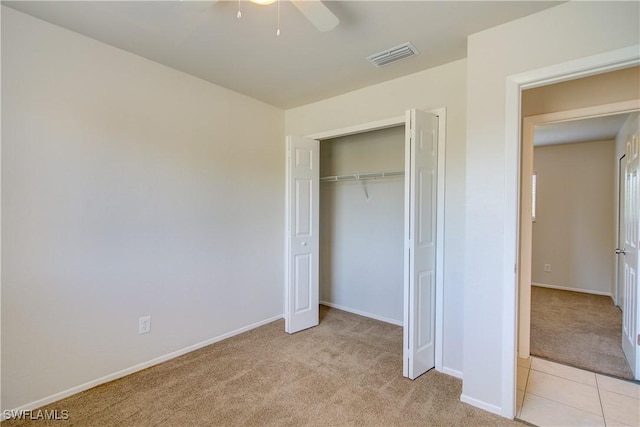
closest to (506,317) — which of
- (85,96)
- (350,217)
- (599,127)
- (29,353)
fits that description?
(350,217)

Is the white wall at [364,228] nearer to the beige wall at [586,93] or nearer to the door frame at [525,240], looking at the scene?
the door frame at [525,240]

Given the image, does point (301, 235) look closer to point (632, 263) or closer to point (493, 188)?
point (493, 188)

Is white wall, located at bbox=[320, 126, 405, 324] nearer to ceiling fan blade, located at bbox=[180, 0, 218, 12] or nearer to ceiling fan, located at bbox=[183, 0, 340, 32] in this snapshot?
ceiling fan, located at bbox=[183, 0, 340, 32]

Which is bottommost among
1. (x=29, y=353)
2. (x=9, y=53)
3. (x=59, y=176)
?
(x=29, y=353)

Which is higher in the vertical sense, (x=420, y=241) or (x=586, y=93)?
(x=586, y=93)

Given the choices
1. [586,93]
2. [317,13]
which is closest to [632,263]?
[586,93]

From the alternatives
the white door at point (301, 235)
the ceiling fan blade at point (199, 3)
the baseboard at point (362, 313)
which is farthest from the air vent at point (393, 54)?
the baseboard at point (362, 313)

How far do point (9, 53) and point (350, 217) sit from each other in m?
3.39

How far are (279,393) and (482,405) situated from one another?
1.40 metres

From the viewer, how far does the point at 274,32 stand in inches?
84.7

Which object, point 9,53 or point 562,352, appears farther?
point 562,352

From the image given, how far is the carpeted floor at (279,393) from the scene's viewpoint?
1.97 m

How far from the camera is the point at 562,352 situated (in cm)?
292

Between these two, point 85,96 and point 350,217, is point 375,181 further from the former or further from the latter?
point 85,96
